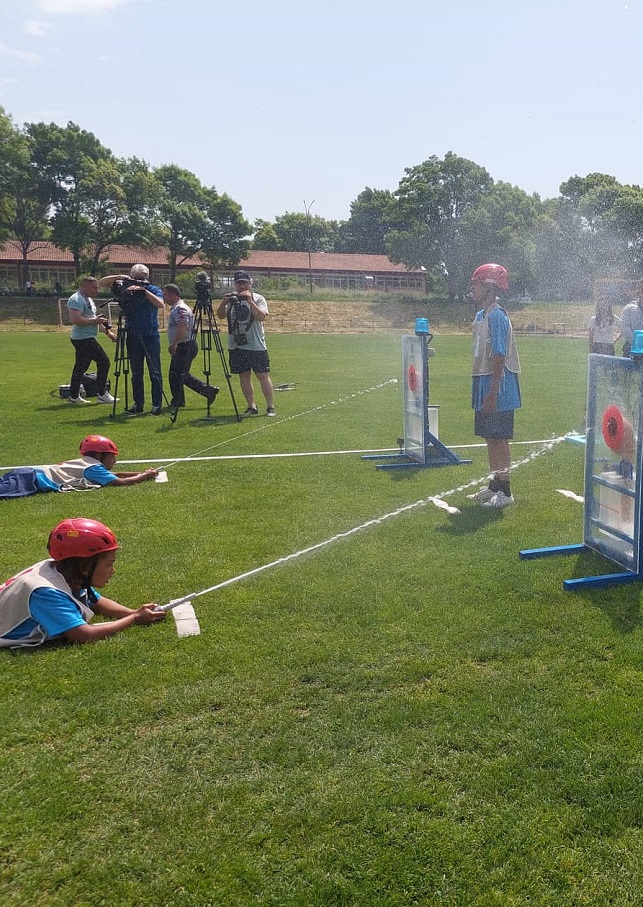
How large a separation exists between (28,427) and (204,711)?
8016 mm

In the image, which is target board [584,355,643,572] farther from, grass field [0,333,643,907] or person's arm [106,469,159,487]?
person's arm [106,469,159,487]

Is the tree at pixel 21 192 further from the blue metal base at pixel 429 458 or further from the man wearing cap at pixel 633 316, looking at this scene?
the blue metal base at pixel 429 458

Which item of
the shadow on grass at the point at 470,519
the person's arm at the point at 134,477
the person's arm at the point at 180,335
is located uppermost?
the person's arm at the point at 180,335

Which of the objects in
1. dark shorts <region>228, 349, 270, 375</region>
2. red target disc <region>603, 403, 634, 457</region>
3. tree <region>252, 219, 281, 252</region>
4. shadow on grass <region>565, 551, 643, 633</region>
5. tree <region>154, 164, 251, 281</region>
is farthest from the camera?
tree <region>252, 219, 281, 252</region>

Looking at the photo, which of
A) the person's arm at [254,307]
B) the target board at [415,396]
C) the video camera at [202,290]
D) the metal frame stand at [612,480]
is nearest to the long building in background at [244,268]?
the video camera at [202,290]

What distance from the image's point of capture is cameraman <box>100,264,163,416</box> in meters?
10.8

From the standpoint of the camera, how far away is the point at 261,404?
41.4 ft

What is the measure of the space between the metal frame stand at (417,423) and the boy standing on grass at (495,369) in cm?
140

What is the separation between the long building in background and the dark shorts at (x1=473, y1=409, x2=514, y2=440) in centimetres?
5412

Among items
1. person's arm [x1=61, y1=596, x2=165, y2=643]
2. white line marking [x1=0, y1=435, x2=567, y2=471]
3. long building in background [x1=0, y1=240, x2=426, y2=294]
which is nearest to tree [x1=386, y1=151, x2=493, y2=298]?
long building in background [x1=0, y1=240, x2=426, y2=294]

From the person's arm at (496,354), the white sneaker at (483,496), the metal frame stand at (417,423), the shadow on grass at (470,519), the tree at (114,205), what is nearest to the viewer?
the shadow on grass at (470,519)

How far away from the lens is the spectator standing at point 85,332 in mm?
11469

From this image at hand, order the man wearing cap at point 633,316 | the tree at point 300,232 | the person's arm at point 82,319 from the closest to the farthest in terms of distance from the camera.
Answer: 1. the man wearing cap at point 633,316
2. the person's arm at point 82,319
3. the tree at point 300,232

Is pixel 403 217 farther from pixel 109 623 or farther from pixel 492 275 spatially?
pixel 109 623
